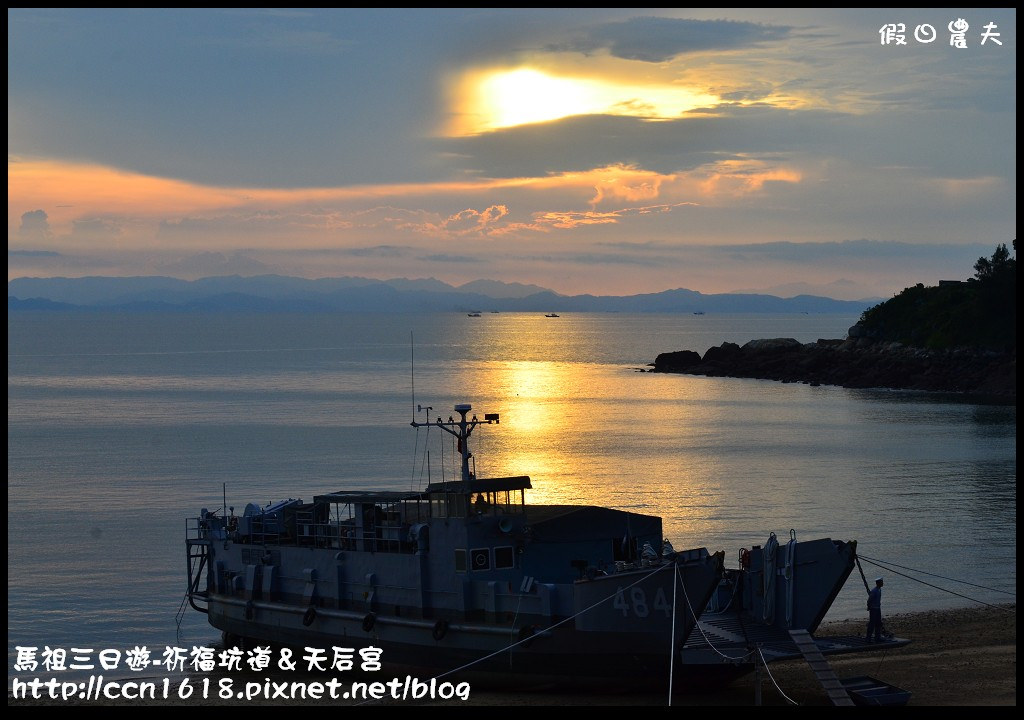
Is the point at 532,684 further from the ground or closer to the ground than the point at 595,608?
closer to the ground

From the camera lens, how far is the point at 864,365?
5354 inches

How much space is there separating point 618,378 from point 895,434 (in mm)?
71252

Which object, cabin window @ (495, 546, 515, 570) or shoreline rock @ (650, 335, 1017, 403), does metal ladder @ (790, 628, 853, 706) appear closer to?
cabin window @ (495, 546, 515, 570)

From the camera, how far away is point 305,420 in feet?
335

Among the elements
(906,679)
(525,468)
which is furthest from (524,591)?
(525,468)

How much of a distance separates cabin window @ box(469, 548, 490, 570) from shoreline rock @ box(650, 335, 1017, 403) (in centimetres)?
9090

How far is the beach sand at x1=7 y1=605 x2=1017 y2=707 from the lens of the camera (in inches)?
1020

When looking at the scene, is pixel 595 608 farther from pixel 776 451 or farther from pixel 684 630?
pixel 776 451

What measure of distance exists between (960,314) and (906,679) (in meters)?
109

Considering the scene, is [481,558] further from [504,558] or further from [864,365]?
[864,365]

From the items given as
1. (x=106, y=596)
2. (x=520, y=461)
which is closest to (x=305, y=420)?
(x=520, y=461)

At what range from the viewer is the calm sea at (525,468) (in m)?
41.7

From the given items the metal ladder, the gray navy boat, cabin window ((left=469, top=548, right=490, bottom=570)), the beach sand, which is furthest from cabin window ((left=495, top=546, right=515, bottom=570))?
the metal ladder
